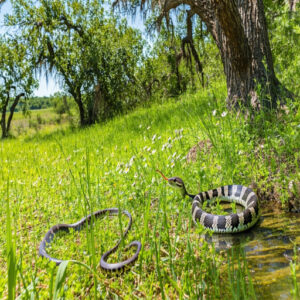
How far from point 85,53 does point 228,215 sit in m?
16.5

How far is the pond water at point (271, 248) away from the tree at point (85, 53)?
14503 millimetres

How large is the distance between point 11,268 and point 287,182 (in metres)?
3.34

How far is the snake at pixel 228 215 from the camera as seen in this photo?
3.25 metres

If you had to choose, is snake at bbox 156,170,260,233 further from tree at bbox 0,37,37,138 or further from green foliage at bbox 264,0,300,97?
tree at bbox 0,37,37,138

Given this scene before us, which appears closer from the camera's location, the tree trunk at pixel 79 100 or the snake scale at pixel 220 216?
the snake scale at pixel 220 216

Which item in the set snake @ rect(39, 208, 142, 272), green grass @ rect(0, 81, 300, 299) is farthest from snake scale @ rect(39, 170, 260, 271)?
green grass @ rect(0, 81, 300, 299)

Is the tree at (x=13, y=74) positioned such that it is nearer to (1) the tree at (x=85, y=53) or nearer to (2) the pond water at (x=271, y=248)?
(1) the tree at (x=85, y=53)

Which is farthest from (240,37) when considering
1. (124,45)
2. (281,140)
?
(124,45)

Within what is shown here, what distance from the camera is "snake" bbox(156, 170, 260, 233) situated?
3.25 m

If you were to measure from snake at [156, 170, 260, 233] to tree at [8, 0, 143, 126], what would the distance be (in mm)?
13770

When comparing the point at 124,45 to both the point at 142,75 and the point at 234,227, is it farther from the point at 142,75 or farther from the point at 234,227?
the point at 234,227

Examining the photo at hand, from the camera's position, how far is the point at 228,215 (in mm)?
3305

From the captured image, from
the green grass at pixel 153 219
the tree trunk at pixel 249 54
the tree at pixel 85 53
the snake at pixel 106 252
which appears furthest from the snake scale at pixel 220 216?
the tree at pixel 85 53

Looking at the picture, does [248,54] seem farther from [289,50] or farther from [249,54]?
[289,50]
